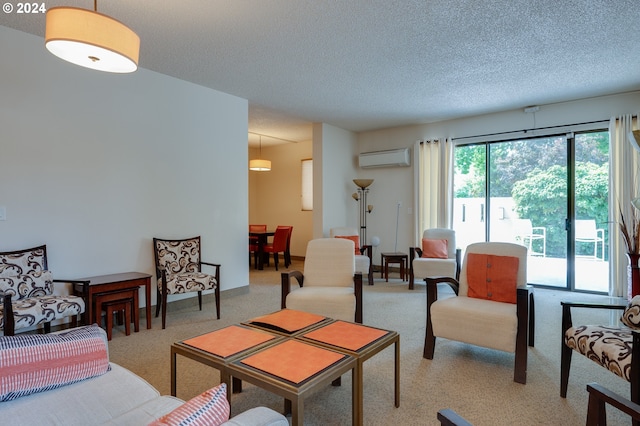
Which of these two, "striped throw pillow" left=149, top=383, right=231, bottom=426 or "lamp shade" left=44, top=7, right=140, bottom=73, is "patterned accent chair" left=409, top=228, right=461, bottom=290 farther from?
"striped throw pillow" left=149, top=383, right=231, bottom=426

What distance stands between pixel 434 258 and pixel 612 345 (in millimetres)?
3564

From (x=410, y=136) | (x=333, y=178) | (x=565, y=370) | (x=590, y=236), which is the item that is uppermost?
(x=410, y=136)

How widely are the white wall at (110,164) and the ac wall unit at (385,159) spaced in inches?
113

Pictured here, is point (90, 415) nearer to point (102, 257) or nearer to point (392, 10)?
point (102, 257)

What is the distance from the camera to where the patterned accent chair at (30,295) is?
2.54 meters

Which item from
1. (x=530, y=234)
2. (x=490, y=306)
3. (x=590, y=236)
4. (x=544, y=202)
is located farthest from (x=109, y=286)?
(x=590, y=236)

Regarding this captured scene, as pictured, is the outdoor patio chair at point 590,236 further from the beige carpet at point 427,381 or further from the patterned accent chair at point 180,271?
the patterned accent chair at point 180,271

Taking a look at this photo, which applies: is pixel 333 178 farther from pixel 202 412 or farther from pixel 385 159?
pixel 202 412

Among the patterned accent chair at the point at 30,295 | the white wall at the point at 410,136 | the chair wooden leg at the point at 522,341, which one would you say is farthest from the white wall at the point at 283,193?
the chair wooden leg at the point at 522,341

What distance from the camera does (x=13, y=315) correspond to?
8.29 ft

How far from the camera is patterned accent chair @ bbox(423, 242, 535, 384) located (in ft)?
8.23

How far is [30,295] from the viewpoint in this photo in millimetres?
2900

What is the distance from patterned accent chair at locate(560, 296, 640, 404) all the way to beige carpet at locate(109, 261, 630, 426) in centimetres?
30

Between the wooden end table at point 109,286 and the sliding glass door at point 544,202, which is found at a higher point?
the sliding glass door at point 544,202
